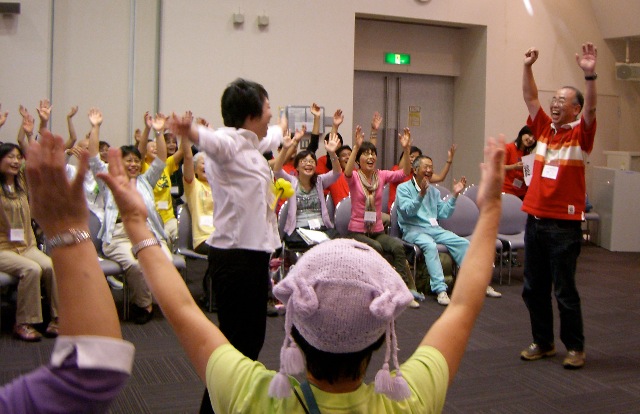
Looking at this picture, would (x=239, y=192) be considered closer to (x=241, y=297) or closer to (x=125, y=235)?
(x=241, y=297)

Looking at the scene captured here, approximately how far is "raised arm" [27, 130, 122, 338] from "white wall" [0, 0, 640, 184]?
7.18m

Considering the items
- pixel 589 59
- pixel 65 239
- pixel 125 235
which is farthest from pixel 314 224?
pixel 65 239

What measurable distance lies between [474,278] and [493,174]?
0.71 feet

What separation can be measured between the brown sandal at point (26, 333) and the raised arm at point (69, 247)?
404cm

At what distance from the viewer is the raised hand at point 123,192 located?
3.71 feet

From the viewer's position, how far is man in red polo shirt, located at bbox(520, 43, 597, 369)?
3.89m

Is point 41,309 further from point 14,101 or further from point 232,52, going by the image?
point 232,52

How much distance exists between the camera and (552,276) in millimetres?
4012

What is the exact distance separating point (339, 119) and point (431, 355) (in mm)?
4863

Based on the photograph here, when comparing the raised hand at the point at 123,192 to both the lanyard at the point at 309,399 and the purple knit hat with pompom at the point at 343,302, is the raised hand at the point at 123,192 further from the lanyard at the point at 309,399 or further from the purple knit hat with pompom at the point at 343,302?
the lanyard at the point at 309,399

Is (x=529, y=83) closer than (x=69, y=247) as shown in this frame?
No

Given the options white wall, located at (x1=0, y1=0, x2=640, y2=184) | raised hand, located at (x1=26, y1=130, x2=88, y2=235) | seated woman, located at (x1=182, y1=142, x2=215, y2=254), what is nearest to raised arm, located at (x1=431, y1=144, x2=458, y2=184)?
white wall, located at (x1=0, y1=0, x2=640, y2=184)

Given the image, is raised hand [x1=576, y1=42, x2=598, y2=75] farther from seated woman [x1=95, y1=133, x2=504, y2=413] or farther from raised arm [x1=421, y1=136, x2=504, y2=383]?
seated woman [x1=95, y1=133, x2=504, y2=413]

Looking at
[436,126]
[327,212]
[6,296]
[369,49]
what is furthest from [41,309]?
[436,126]
